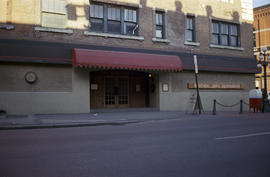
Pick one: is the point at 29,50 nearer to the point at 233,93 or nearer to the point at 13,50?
the point at 13,50

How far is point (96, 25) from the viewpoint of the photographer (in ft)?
53.2

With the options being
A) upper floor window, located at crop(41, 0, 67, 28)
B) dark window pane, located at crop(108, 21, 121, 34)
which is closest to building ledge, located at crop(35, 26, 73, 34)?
upper floor window, located at crop(41, 0, 67, 28)

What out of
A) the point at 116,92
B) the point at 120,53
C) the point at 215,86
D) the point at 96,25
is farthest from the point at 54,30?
the point at 215,86

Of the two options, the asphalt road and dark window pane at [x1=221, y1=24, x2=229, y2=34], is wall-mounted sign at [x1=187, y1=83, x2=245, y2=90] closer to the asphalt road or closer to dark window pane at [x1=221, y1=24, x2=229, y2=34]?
dark window pane at [x1=221, y1=24, x2=229, y2=34]

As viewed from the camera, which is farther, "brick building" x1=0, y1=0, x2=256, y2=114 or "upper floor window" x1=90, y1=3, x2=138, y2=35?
"upper floor window" x1=90, y1=3, x2=138, y2=35

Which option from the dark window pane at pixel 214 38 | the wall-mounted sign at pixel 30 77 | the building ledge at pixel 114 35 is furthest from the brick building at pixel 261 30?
the wall-mounted sign at pixel 30 77

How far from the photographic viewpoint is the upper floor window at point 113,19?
16203 millimetres

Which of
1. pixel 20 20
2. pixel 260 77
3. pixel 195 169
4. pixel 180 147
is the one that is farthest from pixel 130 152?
pixel 260 77

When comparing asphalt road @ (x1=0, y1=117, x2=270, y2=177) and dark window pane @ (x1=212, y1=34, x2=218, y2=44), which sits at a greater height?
dark window pane @ (x1=212, y1=34, x2=218, y2=44)

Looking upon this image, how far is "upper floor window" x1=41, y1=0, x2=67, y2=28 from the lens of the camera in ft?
48.5

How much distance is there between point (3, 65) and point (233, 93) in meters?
17.2

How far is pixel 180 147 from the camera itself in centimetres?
616

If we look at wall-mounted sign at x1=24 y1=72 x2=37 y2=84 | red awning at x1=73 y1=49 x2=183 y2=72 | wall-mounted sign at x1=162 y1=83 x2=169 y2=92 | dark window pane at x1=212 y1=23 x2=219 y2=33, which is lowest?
wall-mounted sign at x1=162 y1=83 x2=169 y2=92

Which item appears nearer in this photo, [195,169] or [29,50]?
[195,169]
